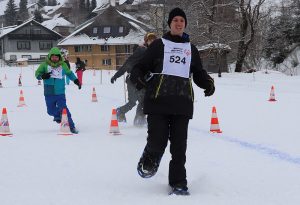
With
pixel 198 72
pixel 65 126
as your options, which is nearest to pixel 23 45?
pixel 65 126

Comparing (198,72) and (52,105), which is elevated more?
(198,72)

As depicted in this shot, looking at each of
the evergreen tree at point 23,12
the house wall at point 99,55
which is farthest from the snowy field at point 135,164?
the evergreen tree at point 23,12

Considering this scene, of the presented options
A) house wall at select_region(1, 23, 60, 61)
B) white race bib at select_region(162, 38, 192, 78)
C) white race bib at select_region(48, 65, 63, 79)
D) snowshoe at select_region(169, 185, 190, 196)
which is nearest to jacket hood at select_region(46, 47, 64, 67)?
white race bib at select_region(48, 65, 63, 79)

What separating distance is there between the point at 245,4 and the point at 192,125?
28.5m

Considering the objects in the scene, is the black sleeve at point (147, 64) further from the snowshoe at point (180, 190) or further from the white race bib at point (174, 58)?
the snowshoe at point (180, 190)

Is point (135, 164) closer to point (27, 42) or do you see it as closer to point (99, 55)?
point (99, 55)

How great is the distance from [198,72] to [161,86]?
51 centimetres

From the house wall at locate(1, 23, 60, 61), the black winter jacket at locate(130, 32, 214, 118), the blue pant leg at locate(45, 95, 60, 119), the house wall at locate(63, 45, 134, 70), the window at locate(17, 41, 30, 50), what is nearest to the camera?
the black winter jacket at locate(130, 32, 214, 118)

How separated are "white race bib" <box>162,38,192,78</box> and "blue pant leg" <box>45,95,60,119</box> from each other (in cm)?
480

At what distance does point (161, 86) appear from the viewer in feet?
14.9

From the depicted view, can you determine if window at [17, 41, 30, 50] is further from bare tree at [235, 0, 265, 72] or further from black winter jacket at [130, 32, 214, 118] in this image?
black winter jacket at [130, 32, 214, 118]

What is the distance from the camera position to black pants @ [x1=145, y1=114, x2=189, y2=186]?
4.59 meters

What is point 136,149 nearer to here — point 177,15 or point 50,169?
point 50,169

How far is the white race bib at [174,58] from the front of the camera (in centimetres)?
456
